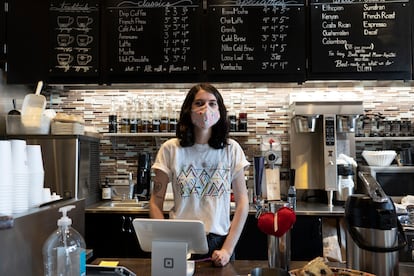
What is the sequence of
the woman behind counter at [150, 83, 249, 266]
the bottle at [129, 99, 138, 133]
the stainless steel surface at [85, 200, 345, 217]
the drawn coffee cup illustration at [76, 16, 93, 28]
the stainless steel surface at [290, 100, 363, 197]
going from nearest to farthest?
the woman behind counter at [150, 83, 249, 266], the stainless steel surface at [85, 200, 345, 217], the stainless steel surface at [290, 100, 363, 197], the drawn coffee cup illustration at [76, 16, 93, 28], the bottle at [129, 99, 138, 133]

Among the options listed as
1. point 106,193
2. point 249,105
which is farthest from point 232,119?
point 106,193

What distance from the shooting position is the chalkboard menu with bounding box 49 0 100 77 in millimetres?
2916

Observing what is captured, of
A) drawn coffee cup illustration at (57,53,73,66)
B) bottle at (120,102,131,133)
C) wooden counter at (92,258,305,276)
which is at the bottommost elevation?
wooden counter at (92,258,305,276)

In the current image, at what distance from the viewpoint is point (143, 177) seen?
3.08 metres

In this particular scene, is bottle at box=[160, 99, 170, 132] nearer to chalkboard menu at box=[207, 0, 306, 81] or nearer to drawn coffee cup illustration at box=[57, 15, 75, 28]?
chalkboard menu at box=[207, 0, 306, 81]

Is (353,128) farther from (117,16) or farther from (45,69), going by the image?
(45,69)

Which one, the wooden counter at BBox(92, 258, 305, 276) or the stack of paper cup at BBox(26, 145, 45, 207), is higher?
the stack of paper cup at BBox(26, 145, 45, 207)

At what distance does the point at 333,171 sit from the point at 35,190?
85.9 inches

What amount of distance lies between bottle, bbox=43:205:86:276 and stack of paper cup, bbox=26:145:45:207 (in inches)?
5.4

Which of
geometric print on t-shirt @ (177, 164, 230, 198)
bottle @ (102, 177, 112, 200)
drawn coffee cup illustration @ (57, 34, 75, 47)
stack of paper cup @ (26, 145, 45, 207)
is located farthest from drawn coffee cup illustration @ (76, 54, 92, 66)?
stack of paper cup @ (26, 145, 45, 207)

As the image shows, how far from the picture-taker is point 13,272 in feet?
3.37

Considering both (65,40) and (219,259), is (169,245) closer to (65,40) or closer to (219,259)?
(219,259)

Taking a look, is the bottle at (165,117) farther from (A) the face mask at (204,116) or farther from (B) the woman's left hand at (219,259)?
(B) the woman's left hand at (219,259)

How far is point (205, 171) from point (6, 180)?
906 millimetres
